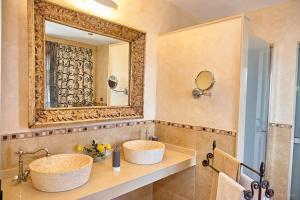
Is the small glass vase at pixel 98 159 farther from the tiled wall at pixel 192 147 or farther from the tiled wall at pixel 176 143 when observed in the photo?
the tiled wall at pixel 192 147

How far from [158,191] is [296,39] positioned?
237 cm

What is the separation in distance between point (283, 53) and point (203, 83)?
4.06 ft

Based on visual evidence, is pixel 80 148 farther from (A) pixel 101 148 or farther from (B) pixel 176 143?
(B) pixel 176 143

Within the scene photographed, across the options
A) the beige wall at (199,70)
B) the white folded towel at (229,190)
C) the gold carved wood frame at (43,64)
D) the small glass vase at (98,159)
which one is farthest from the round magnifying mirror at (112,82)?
the white folded towel at (229,190)

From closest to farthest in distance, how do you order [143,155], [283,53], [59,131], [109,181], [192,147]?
1. [109,181]
2. [59,131]
3. [143,155]
4. [192,147]
5. [283,53]

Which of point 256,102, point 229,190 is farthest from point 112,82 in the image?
point 256,102

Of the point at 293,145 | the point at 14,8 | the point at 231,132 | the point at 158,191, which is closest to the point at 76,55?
the point at 14,8

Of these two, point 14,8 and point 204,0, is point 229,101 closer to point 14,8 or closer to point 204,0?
point 204,0

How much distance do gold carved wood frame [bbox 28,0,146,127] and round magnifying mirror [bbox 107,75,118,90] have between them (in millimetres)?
173

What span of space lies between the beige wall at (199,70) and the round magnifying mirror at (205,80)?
0.04 m

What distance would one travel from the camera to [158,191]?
237 cm

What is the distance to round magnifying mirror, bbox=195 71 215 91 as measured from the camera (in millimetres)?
1843

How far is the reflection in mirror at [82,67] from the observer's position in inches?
61.4

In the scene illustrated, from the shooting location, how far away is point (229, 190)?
115cm
